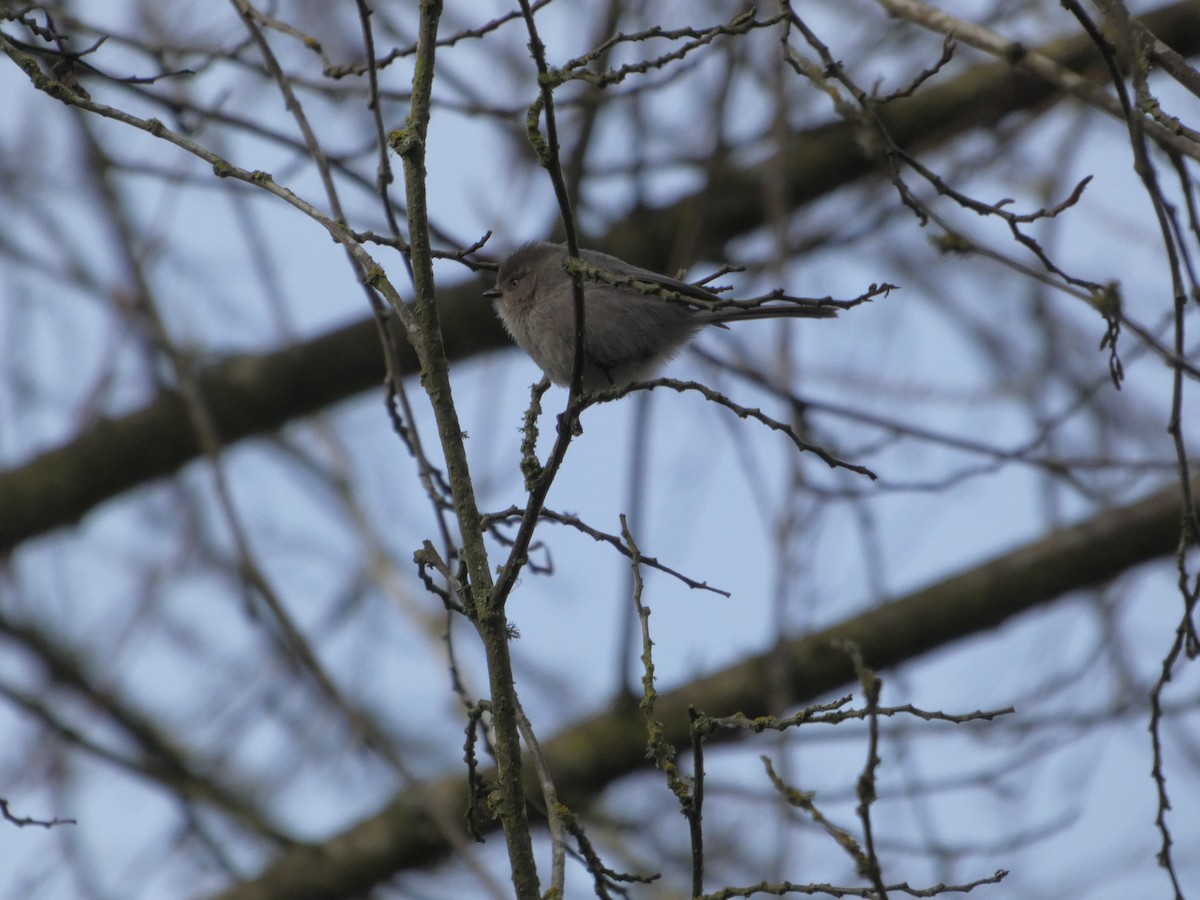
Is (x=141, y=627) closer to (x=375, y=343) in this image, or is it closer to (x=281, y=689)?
(x=281, y=689)

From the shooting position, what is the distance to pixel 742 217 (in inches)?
278

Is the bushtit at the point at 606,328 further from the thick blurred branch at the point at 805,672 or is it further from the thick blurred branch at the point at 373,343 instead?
the thick blurred branch at the point at 805,672

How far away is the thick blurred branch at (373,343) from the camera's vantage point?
6590 mm

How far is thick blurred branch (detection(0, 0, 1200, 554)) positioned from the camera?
6.59 m

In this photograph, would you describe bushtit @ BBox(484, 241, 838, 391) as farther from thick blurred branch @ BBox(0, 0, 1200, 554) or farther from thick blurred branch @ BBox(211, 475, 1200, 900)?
thick blurred branch @ BBox(211, 475, 1200, 900)

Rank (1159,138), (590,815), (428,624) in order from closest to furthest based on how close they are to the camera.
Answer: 1. (1159,138)
2. (590,815)
3. (428,624)

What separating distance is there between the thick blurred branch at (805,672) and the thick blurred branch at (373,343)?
7.14 feet

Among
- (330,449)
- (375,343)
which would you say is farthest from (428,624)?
(375,343)

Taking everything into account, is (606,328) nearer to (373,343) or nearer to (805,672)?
(805,672)

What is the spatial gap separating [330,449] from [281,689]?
5.91 ft

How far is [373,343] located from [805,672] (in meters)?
2.88

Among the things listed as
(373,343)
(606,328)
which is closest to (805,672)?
(606,328)

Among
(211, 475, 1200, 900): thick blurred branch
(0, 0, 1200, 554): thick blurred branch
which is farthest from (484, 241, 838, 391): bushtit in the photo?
(211, 475, 1200, 900): thick blurred branch

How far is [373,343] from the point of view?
680 centimetres
